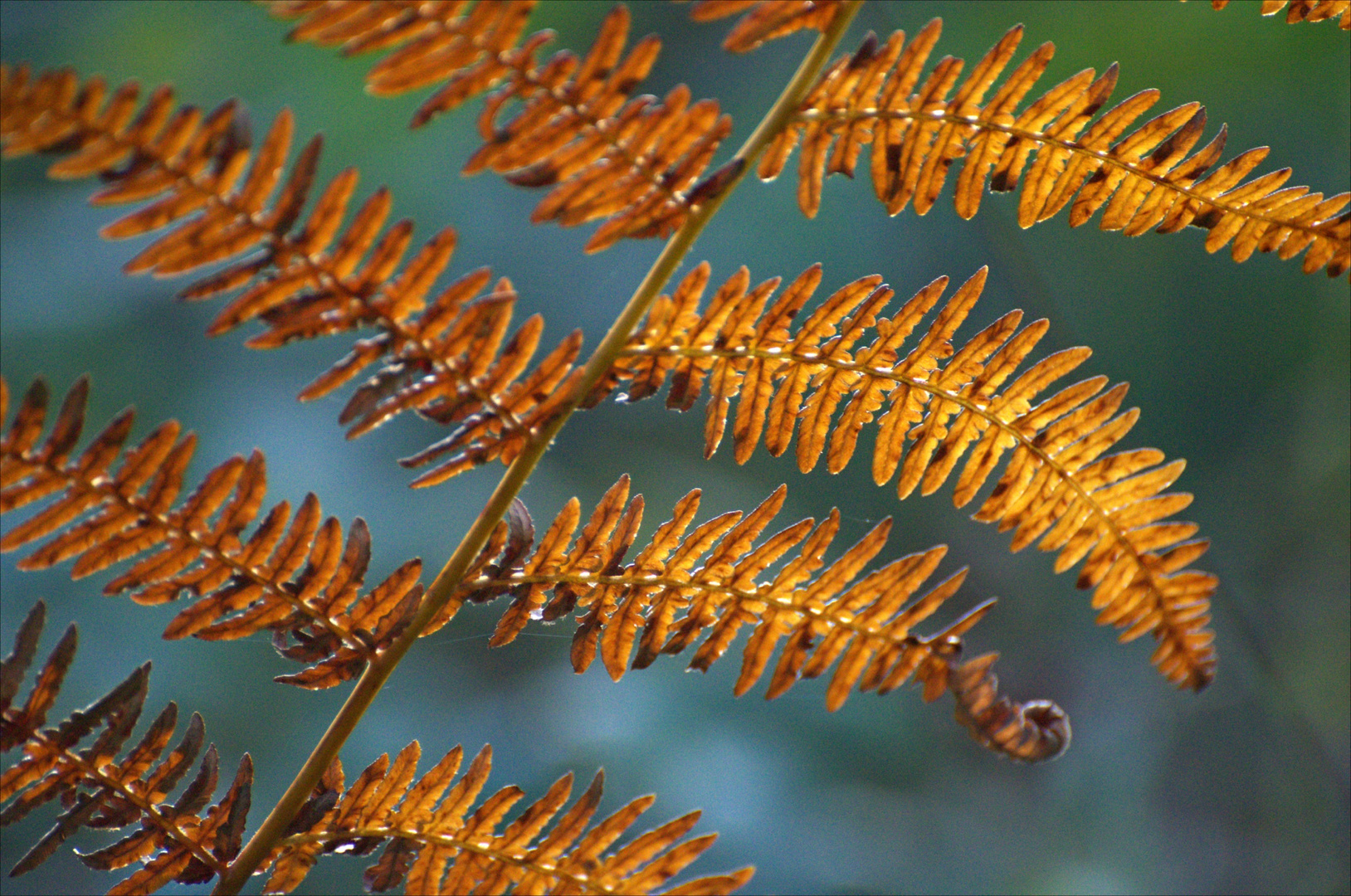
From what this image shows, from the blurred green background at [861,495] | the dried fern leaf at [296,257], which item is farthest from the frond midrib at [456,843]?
the blurred green background at [861,495]

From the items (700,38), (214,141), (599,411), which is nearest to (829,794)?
(599,411)

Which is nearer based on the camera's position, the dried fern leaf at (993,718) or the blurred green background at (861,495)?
the dried fern leaf at (993,718)

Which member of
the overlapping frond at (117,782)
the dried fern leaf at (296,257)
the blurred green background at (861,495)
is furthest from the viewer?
the blurred green background at (861,495)

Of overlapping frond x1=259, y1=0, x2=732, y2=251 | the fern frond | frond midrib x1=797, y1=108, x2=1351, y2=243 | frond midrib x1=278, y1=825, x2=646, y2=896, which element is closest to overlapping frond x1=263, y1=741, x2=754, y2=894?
frond midrib x1=278, y1=825, x2=646, y2=896

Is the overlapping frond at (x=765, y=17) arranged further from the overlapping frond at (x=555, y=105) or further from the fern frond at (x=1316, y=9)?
the fern frond at (x=1316, y=9)

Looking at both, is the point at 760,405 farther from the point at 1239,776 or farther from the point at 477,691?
the point at 1239,776

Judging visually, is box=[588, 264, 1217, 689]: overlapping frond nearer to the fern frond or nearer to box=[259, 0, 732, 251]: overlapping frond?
box=[259, 0, 732, 251]: overlapping frond
